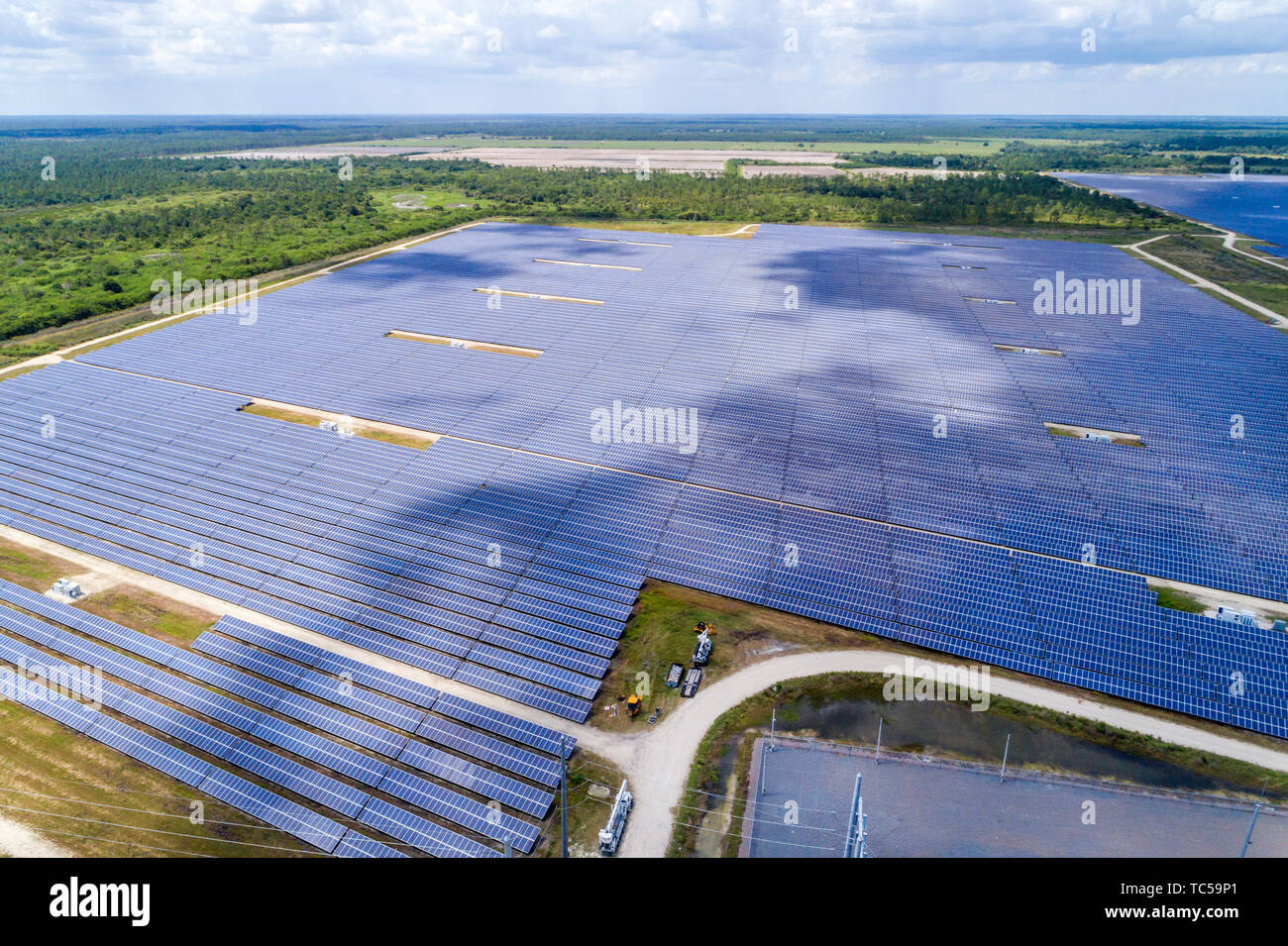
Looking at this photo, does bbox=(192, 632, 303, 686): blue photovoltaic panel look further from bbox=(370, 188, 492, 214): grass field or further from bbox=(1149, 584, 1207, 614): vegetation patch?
bbox=(370, 188, 492, 214): grass field

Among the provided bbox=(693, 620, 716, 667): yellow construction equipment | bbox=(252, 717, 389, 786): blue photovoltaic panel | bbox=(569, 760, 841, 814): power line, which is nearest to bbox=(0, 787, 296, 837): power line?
bbox=(252, 717, 389, 786): blue photovoltaic panel

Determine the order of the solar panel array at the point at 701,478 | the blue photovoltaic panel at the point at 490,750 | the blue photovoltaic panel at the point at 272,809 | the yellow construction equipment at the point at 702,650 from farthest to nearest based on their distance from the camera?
the solar panel array at the point at 701,478 < the yellow construction equipment at the point at 702,650 < the blue photovoltaic panel at the point at 490,750 < the blue photovoltaic panel at the point at 272,809

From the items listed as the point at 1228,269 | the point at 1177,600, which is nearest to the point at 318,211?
the point at 1177,600

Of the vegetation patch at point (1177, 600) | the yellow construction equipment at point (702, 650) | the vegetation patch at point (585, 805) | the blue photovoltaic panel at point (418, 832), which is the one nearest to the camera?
the blue photovoltaic panel at point (418, 832)

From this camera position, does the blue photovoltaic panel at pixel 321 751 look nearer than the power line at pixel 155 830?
No

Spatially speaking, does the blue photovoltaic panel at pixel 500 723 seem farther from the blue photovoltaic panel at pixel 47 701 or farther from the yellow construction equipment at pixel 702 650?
the blue photovoltaic panel at pixel 47 701

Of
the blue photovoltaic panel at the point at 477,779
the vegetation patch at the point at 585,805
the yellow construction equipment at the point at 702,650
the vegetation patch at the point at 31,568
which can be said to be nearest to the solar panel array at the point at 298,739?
the blue photovoltaic panel at the point at 477,779

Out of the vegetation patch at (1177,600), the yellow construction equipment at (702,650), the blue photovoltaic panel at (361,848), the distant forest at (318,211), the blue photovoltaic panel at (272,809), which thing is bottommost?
the blue photovoltaic panel at (361,848)

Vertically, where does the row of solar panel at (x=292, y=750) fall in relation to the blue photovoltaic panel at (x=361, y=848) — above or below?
above
